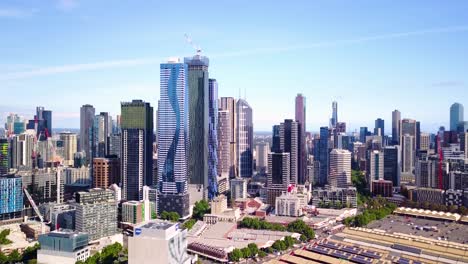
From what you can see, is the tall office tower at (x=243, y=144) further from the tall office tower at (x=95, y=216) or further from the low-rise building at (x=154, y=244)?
the low-rise building at (x=154, y=244)

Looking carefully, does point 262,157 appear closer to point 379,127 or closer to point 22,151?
point 379,127

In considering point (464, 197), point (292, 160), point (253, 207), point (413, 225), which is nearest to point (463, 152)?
point (464, 197)

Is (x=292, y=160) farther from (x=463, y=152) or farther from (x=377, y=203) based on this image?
(x=463, y=152)

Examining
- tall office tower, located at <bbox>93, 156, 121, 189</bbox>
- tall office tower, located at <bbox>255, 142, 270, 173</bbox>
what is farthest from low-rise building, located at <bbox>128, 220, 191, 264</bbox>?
tall office tower, located at <bbox>255, 142, 270, 173</bbox>

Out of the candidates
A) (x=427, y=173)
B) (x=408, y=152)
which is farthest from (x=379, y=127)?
(x=427, y=173)

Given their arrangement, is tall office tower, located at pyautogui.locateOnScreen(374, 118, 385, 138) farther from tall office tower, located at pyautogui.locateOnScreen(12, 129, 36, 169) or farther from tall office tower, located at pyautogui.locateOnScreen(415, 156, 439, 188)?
tall office tower, located at pyautogui.locateOnScreen(12, 129, 36, 169)
